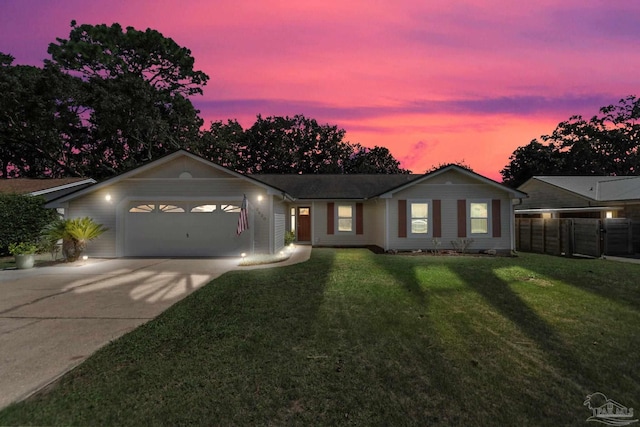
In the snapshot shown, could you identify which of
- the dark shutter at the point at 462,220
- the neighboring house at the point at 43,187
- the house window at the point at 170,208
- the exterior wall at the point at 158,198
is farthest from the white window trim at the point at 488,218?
the neighboring house at the point at 43,187

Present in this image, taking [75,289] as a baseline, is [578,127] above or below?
above

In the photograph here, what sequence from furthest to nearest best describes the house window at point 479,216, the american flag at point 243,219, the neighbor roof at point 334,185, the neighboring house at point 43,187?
the neighboring house at point 43,187
the neighbor roof at point 334,185
the house window at point 479,216
the american flag at point 243,219

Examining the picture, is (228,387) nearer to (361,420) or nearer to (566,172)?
(361,420)

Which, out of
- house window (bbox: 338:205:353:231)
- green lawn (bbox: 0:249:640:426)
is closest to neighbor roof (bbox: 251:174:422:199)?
house window (bbox: 338:205:353:231)

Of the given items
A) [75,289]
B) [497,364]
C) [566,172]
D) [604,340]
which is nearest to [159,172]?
[75,289]

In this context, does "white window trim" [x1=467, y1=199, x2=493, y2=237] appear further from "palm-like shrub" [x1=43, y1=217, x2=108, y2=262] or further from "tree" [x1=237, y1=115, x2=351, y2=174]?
"tree" [x1=237, y1=115, x2=351, y2=174]

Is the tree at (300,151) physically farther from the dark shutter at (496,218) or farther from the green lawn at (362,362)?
the green lawn at (362,362)

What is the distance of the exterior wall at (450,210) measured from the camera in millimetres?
→ 14820

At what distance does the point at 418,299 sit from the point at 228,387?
4.59 meters

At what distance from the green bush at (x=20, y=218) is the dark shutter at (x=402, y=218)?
55.0ft

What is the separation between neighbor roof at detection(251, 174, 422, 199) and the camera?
18.1 m

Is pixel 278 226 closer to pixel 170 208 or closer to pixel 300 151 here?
pixel 170 208

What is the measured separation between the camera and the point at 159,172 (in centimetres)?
1332

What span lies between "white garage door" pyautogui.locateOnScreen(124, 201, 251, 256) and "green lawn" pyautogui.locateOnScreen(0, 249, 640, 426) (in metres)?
6.42
